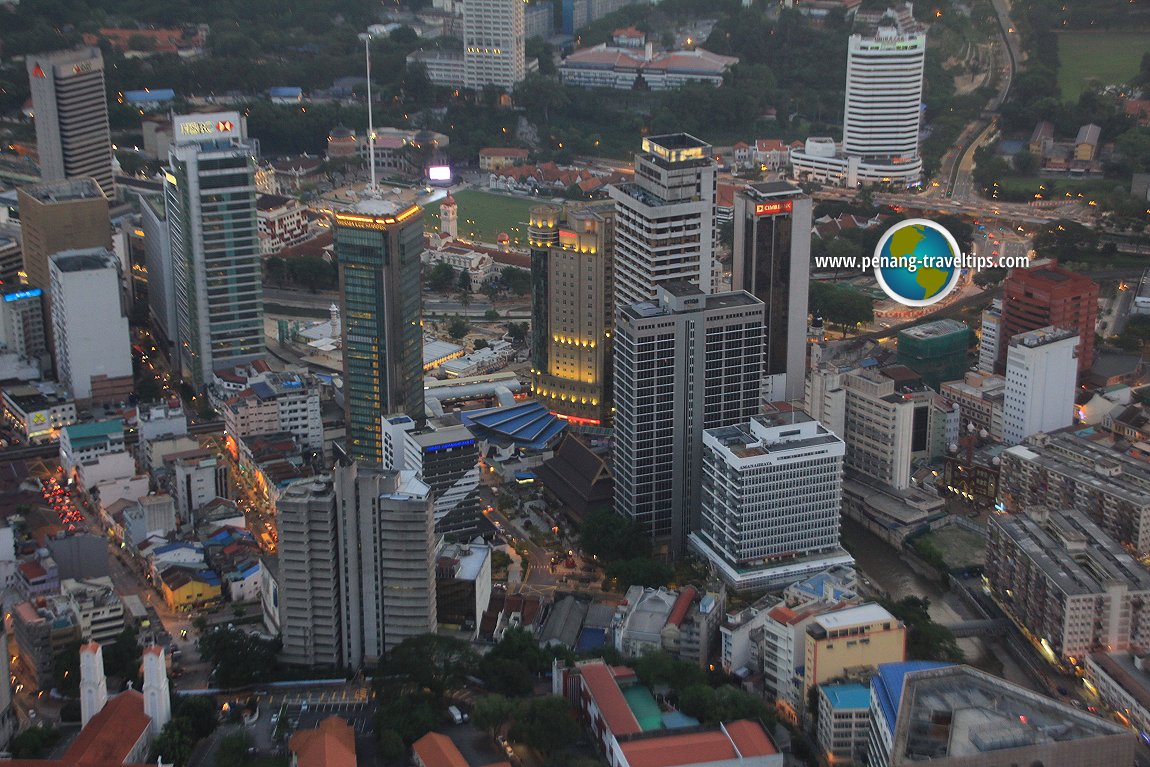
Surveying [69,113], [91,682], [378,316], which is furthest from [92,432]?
Answer: [69,113]

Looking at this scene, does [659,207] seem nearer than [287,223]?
Yes

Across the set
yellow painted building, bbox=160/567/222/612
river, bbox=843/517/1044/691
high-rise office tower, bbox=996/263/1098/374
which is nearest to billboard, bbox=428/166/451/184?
high-rise office tower, bbox=996/263/1098/374

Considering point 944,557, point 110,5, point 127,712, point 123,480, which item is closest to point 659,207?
point 944,557

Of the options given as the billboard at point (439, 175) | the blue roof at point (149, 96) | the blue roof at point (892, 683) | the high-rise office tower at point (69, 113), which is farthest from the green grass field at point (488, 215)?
the blue roof at point (892, 683)

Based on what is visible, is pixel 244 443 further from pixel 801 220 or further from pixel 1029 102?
pixel 1029 102

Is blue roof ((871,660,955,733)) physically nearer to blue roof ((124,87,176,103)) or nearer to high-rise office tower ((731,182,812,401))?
high-rise office tower ((731,182,812,401))

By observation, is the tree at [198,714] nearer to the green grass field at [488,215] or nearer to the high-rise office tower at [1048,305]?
the high-rise office tower at [1048,305]

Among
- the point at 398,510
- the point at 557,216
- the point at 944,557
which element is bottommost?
the point at 944,557
